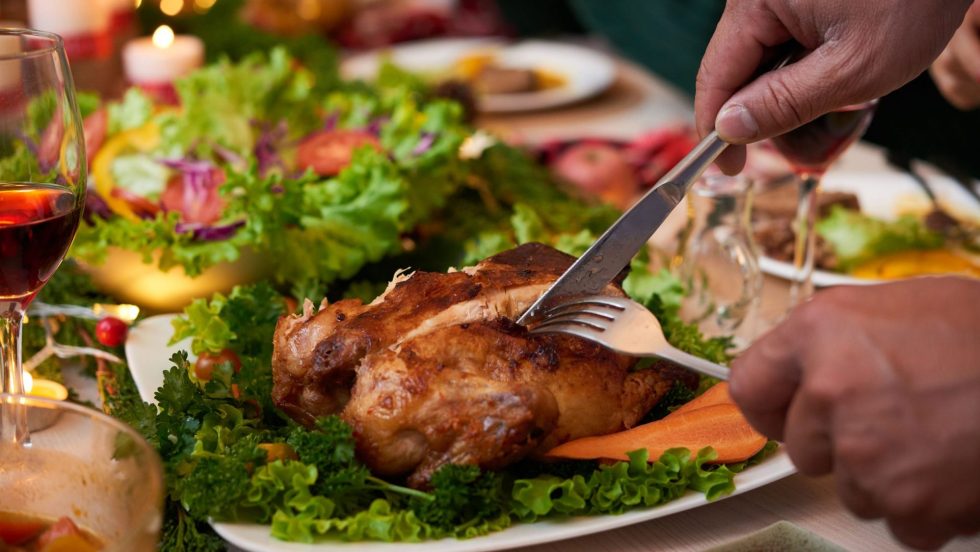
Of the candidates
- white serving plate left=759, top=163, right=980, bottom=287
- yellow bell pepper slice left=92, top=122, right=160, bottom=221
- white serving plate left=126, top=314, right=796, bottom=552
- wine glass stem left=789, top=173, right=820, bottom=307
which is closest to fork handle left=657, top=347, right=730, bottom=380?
white serving plate left=126, top=314, right=796, bottom=552

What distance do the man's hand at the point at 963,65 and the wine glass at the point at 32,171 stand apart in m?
2.18

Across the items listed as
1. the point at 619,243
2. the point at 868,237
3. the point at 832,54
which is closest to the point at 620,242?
the point at 619,243

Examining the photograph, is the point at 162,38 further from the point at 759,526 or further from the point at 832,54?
the point at 759,526

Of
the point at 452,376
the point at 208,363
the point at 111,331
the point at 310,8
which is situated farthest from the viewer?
the point at 310,8

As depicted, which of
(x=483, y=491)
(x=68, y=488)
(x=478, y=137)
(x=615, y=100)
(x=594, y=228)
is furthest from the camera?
(x=615, y=100)

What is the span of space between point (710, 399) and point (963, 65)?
5.52 ft

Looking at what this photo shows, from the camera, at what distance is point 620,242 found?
1.61 meters

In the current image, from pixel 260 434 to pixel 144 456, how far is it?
44 cm

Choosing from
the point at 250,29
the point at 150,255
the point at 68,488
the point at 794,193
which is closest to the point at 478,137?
the point at 794,193

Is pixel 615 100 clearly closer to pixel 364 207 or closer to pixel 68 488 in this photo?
pixel 364 207

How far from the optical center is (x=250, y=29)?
4477mm

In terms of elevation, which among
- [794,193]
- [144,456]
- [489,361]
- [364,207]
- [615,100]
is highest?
[144,456]

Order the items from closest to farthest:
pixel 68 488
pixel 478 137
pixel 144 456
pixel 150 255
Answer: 1. pixel 144 456
2. pixel 68 488
3. pixel 150 255
4. pixel 478 137

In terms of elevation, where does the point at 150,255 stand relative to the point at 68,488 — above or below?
below
